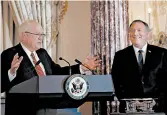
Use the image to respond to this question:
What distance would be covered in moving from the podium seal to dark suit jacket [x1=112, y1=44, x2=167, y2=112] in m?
1.09

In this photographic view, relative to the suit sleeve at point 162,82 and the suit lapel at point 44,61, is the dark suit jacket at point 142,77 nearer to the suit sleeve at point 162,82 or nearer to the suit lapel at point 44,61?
the suit sleeve at point 162,82

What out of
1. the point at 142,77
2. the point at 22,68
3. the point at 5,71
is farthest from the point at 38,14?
the point at 5,71

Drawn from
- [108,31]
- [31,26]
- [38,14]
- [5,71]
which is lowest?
[5,71]

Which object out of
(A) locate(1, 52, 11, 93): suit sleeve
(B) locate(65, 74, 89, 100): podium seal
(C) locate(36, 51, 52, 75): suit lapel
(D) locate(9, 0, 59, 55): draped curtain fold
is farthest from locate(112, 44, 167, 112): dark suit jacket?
(D) locate(9, 0, 59, 55): draped curtain fold

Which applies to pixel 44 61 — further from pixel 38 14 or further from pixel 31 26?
pixel 38 14

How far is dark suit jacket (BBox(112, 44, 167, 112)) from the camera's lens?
3234 millimetres

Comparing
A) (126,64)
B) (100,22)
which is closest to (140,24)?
(126,64)

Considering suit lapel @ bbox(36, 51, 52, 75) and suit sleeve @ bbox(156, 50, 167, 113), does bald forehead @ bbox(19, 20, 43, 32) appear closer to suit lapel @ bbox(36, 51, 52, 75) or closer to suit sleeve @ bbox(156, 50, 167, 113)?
suit lapel @ bbox(36, 51, 52, 75)

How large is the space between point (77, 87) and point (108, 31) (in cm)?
231

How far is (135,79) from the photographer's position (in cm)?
325

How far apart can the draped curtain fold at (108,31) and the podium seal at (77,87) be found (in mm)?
2146

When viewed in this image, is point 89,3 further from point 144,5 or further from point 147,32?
point 147,32

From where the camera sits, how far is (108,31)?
14.6ft

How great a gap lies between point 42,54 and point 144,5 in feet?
6.44
